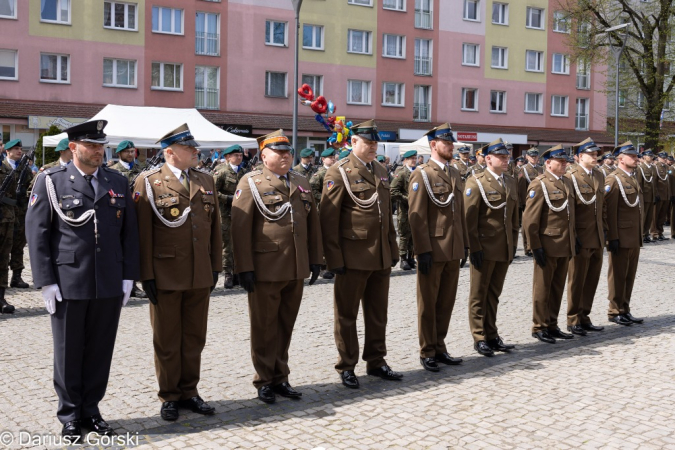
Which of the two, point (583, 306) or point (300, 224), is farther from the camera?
point (583, 306)

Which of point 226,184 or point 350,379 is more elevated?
point 226,184

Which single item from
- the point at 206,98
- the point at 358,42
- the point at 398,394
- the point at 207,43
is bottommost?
the point at 398,394

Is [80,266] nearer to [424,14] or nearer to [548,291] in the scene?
[548,291]

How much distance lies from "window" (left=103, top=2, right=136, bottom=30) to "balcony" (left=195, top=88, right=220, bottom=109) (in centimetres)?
421

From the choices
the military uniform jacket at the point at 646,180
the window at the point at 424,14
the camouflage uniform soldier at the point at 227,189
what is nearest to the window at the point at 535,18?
the window at the point at 424,14

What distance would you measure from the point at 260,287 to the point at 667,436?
3284 millimetres

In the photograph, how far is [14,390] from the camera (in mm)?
6508

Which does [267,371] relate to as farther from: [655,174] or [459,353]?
[655,174]

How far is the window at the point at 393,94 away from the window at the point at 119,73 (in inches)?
545

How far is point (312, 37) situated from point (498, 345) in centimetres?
3314

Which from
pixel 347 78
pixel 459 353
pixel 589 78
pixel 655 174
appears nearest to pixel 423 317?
pixel 459 353

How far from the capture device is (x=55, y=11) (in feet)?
108

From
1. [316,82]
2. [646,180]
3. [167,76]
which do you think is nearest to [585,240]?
[646,180]

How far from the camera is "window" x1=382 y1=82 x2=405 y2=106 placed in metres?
42.5
